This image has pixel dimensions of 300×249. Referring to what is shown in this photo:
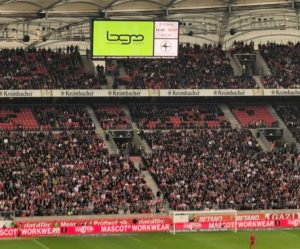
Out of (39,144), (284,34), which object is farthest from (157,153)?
(284,34)

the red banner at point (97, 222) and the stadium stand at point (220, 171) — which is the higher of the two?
the stadium stand at point (220, 171)

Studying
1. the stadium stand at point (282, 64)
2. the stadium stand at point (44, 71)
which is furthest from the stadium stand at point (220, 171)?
the stadium stand at point (44, 71)

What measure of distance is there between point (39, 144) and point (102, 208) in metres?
10.6

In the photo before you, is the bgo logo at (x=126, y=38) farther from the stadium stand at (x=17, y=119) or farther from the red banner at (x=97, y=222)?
the red banner at (x=97, y=222)

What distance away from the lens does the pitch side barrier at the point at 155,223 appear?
54906 millimetres

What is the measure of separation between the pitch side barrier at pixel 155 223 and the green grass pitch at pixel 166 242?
0.85 m

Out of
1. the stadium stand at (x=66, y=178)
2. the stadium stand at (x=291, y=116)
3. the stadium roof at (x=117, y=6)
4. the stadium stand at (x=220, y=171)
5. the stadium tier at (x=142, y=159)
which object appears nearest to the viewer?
the stadium stand at (x=66, y=178)

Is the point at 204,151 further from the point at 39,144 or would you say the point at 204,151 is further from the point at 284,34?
the point at 284,34

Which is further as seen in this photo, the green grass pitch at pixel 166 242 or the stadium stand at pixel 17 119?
the stadium stand at pixel 17 119

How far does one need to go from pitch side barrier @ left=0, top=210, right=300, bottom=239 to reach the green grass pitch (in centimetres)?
85

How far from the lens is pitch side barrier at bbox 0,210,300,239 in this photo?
5491 cm

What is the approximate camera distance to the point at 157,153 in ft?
226

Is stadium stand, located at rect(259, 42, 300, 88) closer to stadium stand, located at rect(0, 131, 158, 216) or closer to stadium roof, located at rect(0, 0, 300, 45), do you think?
stadium roof, located at rect(0, 0, 300, 45)

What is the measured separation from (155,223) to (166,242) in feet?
13.9
